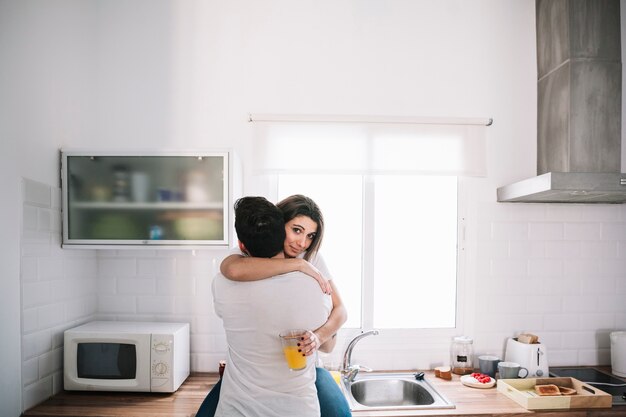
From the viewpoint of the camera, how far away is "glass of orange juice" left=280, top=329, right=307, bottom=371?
1.30 m

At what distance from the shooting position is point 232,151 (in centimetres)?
215

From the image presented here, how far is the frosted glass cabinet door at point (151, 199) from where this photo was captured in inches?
84.4

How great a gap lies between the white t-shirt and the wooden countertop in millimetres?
557

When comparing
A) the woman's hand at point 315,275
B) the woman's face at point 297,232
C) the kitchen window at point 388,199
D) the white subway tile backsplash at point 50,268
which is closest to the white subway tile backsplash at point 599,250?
the kitchen window at point 388,199

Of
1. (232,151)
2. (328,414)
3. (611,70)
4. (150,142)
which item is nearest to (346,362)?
(328,414)

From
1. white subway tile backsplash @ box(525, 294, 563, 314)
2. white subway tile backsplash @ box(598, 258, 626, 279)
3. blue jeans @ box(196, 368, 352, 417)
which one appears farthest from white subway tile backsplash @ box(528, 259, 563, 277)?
blue jeans @ box(196, 368, 352, 417)

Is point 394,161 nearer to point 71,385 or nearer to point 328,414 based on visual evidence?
point 328,414

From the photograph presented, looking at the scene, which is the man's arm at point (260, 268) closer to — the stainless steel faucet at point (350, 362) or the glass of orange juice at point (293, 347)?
the glass of orange juice at point (293, 347)

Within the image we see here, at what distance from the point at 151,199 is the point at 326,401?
1.26 m

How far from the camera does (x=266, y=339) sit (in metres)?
1.33

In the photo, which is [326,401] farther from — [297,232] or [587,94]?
[587,94]

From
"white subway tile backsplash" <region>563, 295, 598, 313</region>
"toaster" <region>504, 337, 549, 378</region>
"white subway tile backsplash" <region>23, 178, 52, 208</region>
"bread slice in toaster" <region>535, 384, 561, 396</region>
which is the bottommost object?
"bread slice in toaster" <region>535, 384, 561, 396</region>

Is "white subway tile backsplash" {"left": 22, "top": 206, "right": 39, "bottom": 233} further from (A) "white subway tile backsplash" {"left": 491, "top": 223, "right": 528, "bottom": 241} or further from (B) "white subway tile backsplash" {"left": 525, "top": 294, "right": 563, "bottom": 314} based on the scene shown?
(B) "white subway tile backsplash" {"left": 525, "top": 294, "right": 563, "bottom": 314}

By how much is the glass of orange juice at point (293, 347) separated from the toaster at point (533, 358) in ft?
5.01
